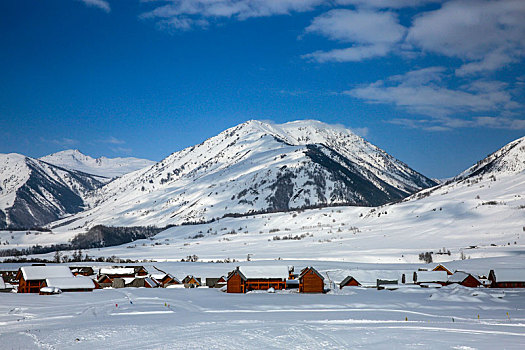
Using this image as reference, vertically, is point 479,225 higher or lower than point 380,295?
higher

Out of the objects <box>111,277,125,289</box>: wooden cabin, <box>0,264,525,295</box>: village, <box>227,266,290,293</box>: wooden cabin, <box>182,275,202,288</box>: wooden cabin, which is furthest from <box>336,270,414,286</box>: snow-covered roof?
<box>111,277,125,289</box>: wooden cabin

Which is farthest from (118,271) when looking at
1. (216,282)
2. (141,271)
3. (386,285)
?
(386,285)

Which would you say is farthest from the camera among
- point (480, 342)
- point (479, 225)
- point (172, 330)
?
point (479, 225)

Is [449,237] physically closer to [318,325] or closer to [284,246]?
[284,246]

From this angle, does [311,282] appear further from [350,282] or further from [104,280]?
[104,280]

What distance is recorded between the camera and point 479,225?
173250mm

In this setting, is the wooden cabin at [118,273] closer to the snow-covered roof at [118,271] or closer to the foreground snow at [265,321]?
the snow-covered roof at [118,271]

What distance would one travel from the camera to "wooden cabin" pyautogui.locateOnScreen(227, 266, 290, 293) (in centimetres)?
7612

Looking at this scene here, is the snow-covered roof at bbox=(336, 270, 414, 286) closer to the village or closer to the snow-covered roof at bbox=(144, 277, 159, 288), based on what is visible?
the village

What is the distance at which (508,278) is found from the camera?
8344cm

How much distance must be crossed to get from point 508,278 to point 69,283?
228 feet

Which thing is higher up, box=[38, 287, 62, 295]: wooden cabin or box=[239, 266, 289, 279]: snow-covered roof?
box=[239, 266, 289, 279]: snow-covered roof

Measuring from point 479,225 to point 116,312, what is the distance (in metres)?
150

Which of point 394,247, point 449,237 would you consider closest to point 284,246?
point 394,247
